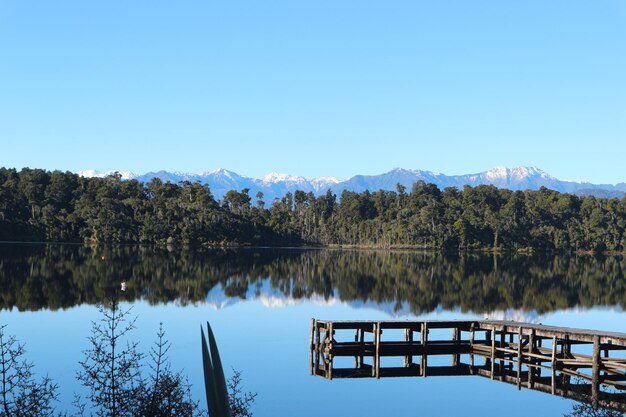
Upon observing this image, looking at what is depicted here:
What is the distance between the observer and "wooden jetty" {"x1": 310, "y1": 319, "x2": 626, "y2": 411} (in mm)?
25969

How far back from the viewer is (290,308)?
49.4 meters

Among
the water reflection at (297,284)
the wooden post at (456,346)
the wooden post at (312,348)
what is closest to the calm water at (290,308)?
the water reflection at (297,284)

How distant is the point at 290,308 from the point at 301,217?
12771 centimetres

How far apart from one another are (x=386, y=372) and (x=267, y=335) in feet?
33.6

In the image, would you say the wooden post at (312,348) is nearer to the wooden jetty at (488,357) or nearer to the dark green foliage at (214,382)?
the wooden jetty at (488,357)

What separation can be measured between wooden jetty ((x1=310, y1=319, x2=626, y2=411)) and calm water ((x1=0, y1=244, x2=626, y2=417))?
876 millimetres

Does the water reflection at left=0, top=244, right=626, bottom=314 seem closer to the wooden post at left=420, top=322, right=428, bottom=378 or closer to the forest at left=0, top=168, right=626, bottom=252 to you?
the wooden post at left=420, top=322, right=428, bottom=378

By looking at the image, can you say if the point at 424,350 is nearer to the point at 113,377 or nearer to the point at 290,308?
the point at 113,377

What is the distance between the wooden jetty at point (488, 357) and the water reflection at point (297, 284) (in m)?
18.2

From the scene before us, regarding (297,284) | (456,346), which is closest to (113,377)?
(456,346)

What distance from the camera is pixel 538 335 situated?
94.0 feet

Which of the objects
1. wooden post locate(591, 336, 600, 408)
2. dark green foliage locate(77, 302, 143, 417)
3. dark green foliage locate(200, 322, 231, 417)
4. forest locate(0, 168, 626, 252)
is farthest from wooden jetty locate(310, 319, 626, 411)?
forest locate(0, 168, 626, 252)

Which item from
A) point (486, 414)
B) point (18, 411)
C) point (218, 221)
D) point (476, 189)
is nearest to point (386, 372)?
point (486, 414)

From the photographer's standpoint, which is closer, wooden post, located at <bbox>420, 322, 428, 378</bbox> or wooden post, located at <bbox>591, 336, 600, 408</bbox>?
wooden post, located at <bbox>591, 336, 600, 408</bbox>
